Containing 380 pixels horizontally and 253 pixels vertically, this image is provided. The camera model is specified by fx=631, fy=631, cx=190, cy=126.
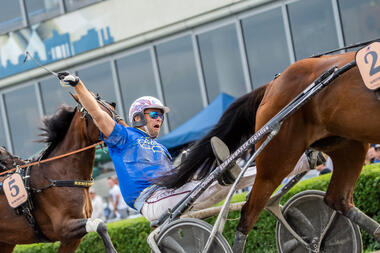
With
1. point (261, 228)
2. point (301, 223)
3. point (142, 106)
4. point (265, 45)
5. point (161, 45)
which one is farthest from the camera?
point (161, 45)

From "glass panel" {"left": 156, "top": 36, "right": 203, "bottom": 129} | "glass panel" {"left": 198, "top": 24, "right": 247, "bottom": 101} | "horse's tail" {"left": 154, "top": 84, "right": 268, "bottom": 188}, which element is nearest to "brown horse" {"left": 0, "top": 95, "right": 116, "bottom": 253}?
"horse's tail" {"left": 154, "top": 84, "right": 268, "bottom": 188}

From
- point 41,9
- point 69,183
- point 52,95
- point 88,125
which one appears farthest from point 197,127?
point 41,9

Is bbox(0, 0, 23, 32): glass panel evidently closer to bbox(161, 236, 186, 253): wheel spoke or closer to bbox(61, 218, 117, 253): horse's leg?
bbox(61, 218, 117, 253): horse's leg

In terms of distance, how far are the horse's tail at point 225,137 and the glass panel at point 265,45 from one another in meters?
6.80

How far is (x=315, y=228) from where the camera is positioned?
4625 mm

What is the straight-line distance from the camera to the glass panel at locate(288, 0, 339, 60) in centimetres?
1080

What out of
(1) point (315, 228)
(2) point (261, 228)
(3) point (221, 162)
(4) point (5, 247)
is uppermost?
(3) point (221, 162)

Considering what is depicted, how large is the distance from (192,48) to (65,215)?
23.7 feet

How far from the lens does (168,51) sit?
1253 cm

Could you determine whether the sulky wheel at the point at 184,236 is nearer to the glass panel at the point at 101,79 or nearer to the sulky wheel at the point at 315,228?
the sulky wheel at the point at 315,228

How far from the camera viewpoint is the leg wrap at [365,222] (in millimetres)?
4168

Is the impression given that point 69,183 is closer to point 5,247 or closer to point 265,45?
point 5,247

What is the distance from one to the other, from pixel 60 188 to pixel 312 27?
6.66m

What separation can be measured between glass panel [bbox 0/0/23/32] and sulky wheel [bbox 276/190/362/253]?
1095 centimetres
